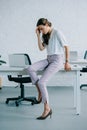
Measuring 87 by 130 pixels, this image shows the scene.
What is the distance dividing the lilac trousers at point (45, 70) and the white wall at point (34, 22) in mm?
2998

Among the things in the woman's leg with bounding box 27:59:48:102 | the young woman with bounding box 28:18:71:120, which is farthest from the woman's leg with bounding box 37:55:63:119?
the woman's leg with bounding box 27:59:48:102

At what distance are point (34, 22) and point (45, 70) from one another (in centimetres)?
325

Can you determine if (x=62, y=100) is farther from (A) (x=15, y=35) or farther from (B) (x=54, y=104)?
(A) (x=15, y=35)

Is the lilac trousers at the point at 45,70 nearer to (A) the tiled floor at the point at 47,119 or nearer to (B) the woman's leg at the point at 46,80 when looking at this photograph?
(B) the woman's leg at the point at 46,80

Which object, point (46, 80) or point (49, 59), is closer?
point (46, 80)

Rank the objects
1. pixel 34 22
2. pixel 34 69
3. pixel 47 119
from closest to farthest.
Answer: pixel 47 119 → pixel 34 69 → pixel 34 22

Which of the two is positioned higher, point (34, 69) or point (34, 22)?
point (34, 22)

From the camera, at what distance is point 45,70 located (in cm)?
372

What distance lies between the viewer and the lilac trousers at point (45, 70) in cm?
363

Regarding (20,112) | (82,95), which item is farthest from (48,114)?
(82,95)

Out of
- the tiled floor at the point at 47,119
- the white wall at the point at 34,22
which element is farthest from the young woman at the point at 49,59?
the white wall at the point at 34,22

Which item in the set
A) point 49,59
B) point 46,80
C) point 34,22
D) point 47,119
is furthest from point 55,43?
point 34,22

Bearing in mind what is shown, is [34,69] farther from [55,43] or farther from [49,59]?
[55,43]

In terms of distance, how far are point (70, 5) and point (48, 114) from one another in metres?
3.71
